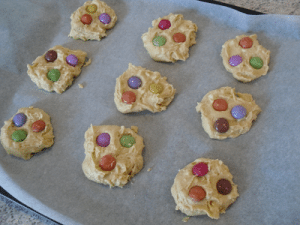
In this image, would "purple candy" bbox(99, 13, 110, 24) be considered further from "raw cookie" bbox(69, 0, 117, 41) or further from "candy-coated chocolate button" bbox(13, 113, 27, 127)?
"candy-coated chocolate button" bbox(13, 113, 27, 127)

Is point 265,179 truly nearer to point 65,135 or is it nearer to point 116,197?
point 116,197

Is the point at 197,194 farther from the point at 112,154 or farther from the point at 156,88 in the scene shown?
the point at 156,88

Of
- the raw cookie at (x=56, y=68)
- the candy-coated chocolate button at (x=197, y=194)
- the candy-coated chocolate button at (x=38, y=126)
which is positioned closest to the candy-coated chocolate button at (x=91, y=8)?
the raw cookie at (x=56, y=68)

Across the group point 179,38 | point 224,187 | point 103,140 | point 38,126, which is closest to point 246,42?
point 179,38

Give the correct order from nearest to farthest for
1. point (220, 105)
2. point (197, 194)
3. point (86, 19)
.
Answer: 1. point (197, 194)
2. point (220, 105)
3. point (86, 19)

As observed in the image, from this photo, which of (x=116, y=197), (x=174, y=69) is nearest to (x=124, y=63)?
(x=174, y=69)
